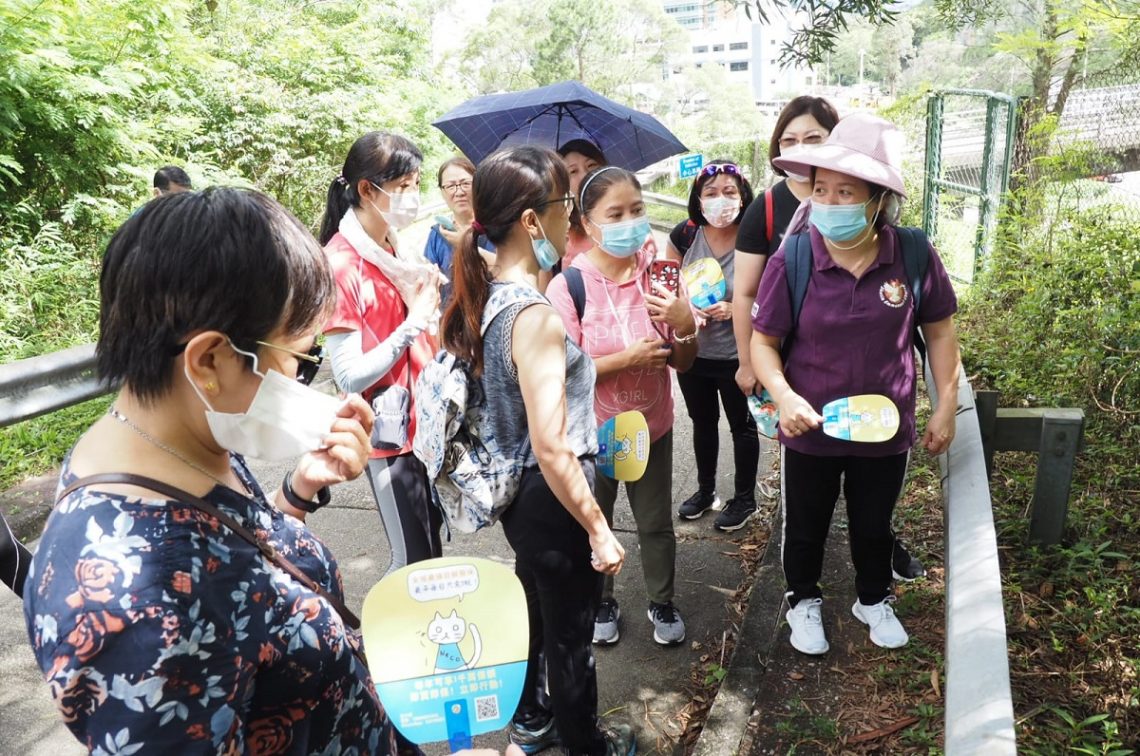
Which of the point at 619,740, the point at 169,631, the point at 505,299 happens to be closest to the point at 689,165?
the point at 505,299

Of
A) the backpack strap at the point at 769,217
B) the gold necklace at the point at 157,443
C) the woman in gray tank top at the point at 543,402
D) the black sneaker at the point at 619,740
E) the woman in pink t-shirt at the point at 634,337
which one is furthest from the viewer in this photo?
the backpack strap at the point at 769,217

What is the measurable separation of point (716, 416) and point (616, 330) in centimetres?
126

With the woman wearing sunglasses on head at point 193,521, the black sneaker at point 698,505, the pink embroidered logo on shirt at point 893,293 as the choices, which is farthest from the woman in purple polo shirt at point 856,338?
the woman wearing sunglasses on head at point 193,521

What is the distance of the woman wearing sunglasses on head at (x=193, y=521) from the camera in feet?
3.36

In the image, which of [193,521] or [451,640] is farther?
[451,640]

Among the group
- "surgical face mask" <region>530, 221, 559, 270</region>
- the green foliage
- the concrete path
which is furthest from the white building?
"surgical face mask" <region>530, 221, 559, 270</region>

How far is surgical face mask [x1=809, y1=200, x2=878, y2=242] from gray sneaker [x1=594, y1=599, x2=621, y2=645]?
171 centimetres

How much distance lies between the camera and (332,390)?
5867 millimetres

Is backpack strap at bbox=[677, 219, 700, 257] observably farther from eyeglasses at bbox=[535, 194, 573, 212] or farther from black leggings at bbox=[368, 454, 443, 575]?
black leggings at bbox=[368, 454, 443, 575]

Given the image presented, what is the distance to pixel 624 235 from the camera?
301cm

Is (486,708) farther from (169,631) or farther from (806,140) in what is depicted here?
(806,140)

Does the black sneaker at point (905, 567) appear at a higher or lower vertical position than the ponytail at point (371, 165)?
lower

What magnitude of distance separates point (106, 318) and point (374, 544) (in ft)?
10.9

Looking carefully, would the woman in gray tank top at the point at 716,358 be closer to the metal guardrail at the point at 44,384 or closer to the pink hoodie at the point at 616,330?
the pink hoodie at the point at 616,330
